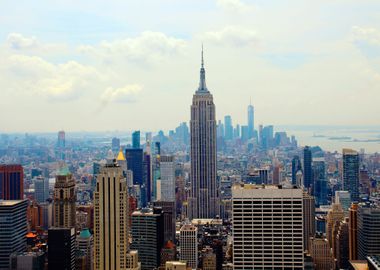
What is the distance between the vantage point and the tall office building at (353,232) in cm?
1470

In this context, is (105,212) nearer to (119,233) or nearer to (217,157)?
(119,233)

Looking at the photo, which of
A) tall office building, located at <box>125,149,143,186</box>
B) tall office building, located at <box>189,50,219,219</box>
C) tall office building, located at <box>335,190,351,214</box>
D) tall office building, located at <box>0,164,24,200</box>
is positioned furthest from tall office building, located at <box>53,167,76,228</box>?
tall office building, located at <box>189,50,219,219</box>

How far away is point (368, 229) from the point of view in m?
15.1

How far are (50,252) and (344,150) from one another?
7.87 meters

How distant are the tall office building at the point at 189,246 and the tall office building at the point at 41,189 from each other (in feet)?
14.4

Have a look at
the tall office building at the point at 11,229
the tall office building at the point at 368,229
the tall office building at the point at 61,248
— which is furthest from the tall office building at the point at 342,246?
the tall office building at the point at 11,229

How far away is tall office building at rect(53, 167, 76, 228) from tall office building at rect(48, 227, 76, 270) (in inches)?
53.9

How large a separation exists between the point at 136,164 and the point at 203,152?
330 inches

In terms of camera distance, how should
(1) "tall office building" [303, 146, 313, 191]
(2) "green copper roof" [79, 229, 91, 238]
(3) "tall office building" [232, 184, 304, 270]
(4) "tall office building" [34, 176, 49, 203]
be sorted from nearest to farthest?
(3) "tall office building" [232, 184, 304, 270], (2) "green copper roof" [79, 229, 91, 238], (4) "tall office building" [34, 176, 49, 203], (1) "tall office building" [303, 146, 313, 191]

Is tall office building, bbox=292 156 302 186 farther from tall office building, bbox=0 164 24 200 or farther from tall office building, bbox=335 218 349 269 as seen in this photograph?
tall office building, bbox=0 164 24 200

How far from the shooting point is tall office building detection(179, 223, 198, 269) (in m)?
16.7

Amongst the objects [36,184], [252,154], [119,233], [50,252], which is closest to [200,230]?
[252,154]

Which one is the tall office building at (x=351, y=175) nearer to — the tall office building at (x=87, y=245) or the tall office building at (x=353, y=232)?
the tall office building at (x=353, y=232)

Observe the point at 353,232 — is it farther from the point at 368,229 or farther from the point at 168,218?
the point at 168,218
